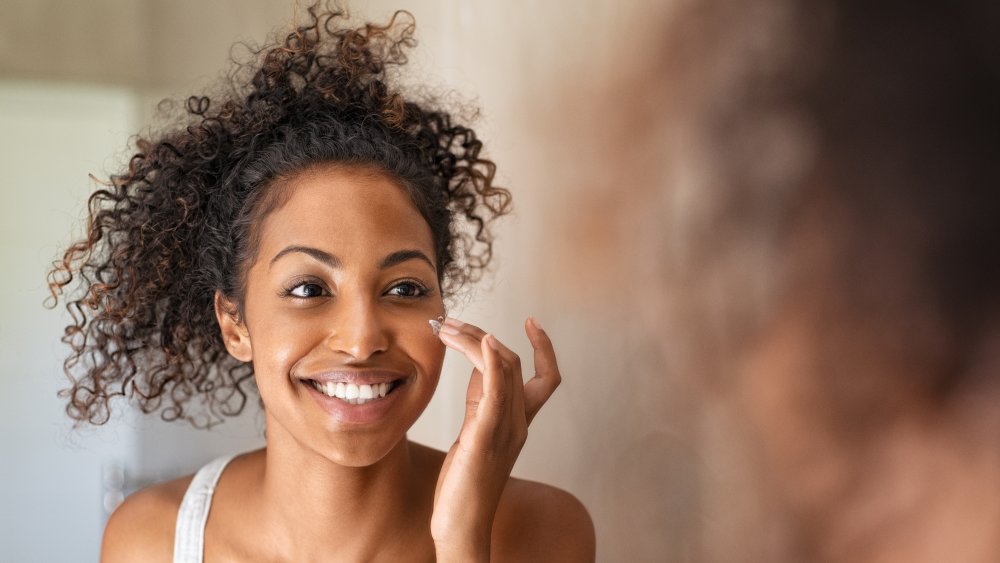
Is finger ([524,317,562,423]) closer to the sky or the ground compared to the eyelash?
closer to the ground

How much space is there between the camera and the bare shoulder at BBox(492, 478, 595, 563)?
1.37m

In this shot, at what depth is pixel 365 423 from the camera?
3.88 feet

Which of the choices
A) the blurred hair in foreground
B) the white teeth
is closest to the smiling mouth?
the white teeth

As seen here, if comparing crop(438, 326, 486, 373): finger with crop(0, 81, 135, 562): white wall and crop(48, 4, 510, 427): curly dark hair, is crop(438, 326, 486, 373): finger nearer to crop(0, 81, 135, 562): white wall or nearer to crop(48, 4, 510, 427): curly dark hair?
crop(48, 4, 510, 427): curly dark hair

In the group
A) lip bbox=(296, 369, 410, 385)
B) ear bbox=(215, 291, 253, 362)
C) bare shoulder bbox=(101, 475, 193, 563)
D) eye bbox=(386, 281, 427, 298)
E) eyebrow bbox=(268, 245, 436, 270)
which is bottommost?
bare shoulder bbox=(101, 475, 193, 563)

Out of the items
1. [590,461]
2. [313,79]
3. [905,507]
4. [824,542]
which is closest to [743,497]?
[824,542]

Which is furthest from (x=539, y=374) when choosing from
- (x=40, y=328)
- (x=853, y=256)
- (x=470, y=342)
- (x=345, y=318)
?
(x=40, y=328)

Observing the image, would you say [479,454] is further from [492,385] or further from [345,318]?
[345,318]

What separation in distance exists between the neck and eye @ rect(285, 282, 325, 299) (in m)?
0.25

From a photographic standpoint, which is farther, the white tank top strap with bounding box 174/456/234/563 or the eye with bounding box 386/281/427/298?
the white tank top strap with bounding box 174/456/234/563

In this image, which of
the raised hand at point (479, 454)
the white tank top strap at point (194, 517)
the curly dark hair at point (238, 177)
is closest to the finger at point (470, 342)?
the raised hand at point (479, 454)

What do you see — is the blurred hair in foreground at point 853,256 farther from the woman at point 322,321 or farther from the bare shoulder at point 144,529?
the bare shoulder at point 144,529

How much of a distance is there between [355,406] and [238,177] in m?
0.37

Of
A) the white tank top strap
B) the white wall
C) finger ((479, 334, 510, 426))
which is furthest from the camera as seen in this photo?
the white wall
